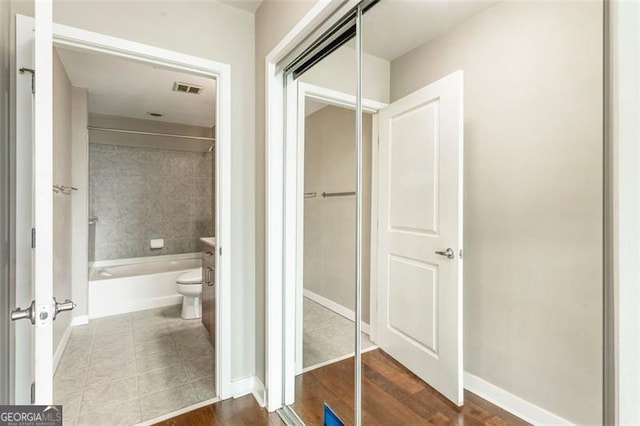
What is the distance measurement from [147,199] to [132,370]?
9.95 ft

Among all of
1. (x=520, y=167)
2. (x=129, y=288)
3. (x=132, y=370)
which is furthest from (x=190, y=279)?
(x=520, y=167)

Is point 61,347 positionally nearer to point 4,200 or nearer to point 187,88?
point 4,200

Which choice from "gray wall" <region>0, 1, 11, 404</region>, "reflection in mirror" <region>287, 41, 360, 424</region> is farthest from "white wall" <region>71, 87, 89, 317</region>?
"reflection in mirror" <region>287, 41, 360, 424</region>

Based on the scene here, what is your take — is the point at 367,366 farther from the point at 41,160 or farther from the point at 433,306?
the point at 41,160

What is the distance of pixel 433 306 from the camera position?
4.83ft

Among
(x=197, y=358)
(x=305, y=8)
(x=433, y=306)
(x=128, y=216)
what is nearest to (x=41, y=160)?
(x=305, y=8)

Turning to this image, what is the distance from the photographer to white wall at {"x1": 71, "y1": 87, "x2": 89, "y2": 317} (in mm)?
3170

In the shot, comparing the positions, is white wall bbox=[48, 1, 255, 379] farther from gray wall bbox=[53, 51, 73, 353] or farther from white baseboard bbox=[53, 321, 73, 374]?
white baseboard bbox=[53, 321, 73, 374]

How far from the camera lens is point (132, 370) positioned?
2.30m

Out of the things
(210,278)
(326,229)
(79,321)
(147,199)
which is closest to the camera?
(326,229)

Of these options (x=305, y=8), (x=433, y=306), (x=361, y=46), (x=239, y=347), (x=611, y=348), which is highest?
(x=305, y=8)
